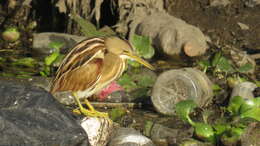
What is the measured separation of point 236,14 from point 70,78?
6.26 meters

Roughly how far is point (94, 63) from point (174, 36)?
456 cm

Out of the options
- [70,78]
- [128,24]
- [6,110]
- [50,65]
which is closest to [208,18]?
[128,24]

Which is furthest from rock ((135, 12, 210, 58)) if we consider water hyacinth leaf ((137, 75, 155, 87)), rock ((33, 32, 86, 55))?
water hyacinth leaf ((137, 75, 155, 87))

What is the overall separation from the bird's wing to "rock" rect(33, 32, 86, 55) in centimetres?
431

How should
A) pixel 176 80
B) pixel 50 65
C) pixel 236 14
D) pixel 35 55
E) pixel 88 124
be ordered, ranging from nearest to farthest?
pixel 88 124
pixel 176 80
pixel 50 65
pixel 35 55
pixel 236 14

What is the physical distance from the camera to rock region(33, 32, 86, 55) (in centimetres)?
1089

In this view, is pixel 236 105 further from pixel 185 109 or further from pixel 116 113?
pixel 116 113

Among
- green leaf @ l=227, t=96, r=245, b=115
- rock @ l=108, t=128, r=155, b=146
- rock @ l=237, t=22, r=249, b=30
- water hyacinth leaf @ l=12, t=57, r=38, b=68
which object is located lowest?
water hyacinth leaf @ l=12, t=57, r=38, b=68

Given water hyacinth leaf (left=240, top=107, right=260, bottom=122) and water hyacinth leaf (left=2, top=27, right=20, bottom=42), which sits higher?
water hyacinth leaf (left=240, top=107, right=260, bottom=122)

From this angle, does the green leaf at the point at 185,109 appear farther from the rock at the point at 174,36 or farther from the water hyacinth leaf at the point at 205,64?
the rock at the point at 174,36

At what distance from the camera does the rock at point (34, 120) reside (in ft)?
18.3

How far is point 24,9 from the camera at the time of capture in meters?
12.2

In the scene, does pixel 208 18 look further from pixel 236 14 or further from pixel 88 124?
pixel 88 124

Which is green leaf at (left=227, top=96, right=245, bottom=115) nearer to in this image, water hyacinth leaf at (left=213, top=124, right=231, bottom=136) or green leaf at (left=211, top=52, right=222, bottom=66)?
water hyacinth leaf at (left=213, top=124, right=231, bottom=136)
